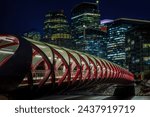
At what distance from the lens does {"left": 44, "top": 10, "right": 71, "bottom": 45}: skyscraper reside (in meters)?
6.64

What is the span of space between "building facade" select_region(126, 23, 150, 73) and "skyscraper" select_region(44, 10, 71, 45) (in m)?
1.20

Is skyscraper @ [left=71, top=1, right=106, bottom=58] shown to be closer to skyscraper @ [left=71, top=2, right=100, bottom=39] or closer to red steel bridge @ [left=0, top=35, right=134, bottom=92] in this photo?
skyscraper @ [left=71, top=2, right=100, bottom=39]

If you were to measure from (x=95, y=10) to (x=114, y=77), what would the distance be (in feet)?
10.0

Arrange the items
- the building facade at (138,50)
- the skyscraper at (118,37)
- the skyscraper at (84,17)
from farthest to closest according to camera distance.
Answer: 1. the building facade at (138,50)
2. the skyscraper at (118,37)
3. the skyscraper at (84,17)

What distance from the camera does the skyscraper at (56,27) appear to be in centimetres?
664

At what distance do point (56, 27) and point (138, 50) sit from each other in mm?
1624

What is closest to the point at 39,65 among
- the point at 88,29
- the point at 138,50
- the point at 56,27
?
the point at 56,27

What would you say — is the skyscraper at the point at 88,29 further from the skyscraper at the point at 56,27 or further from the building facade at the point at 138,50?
the building facade at the point at 138,50


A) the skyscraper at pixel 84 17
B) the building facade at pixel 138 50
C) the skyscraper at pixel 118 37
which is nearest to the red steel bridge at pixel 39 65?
the building facade at pixel 138 50

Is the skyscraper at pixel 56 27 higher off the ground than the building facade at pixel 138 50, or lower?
higher

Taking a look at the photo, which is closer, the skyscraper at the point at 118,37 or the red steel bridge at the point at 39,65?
the red steel bridge at the point at 39,65

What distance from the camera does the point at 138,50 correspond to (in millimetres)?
7805

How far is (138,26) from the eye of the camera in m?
7.03

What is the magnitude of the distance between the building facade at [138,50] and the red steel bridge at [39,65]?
1.13 ft
